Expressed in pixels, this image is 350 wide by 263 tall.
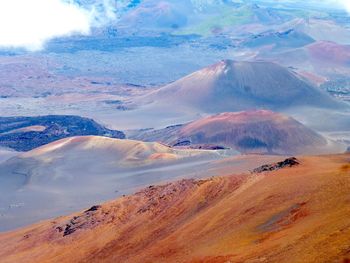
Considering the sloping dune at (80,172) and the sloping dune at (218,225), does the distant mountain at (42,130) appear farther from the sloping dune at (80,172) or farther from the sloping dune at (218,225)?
the sloping dune at (218,225)

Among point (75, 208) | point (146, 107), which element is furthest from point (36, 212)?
point (146, 107)

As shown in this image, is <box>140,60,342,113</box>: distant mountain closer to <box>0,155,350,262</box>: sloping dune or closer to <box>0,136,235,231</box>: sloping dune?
<box>0,136,235,231</box>: sloping dune

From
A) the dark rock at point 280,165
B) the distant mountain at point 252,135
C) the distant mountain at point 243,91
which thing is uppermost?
the dark rock at point 280,165

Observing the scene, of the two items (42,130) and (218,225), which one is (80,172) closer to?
(42,130)

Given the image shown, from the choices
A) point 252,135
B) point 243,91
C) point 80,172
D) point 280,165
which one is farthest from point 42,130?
point 280,165

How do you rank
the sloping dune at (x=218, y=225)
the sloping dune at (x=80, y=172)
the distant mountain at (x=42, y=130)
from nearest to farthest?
the sloping dune at (x=218, y=225) < the sloping dune at (x=80, y=172) < the distant mountain at (x=42, y=130)

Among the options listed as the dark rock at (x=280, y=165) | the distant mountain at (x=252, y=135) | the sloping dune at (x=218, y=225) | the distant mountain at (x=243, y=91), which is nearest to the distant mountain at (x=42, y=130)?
the distant mountain at (x=252, y=135)
